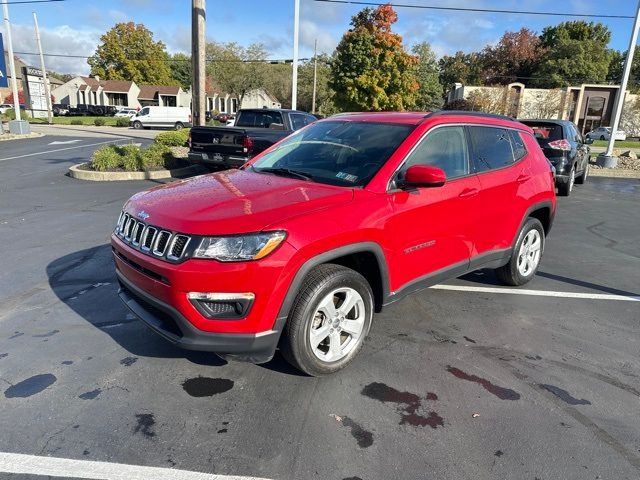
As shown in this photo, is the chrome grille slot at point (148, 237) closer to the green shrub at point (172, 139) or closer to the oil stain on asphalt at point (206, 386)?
the oil stain on asphalt at point (206, 386)

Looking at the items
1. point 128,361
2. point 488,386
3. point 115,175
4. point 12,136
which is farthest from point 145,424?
point 12,136

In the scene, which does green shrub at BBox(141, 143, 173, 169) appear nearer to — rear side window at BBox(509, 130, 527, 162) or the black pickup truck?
the black pickup truck

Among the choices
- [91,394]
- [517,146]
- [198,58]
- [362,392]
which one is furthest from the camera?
[198,58]

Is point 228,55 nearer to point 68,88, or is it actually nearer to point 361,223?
point 68,88

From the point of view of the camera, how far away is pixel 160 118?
40094mm

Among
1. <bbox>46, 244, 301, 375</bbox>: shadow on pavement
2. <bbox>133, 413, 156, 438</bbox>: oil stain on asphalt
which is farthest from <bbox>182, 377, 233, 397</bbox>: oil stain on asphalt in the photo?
<bbox>133, 413, 156, 438</bbox>: oil stain on asphalt

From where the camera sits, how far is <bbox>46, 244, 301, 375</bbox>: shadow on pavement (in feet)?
11.3

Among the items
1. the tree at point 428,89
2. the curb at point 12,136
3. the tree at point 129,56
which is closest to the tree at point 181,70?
the tree at point 129,56

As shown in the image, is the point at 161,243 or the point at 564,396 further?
the point at 564,396

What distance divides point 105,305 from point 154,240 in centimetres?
174

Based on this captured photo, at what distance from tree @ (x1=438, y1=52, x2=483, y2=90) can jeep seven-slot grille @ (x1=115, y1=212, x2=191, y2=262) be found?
260ft

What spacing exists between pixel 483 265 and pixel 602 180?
Answer: 13.7m

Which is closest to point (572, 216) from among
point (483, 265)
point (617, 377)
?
point (483, 265)

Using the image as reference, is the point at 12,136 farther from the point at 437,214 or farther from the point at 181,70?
the point at 181,70
